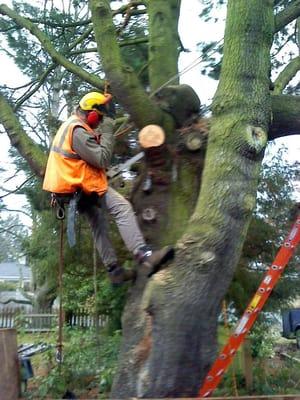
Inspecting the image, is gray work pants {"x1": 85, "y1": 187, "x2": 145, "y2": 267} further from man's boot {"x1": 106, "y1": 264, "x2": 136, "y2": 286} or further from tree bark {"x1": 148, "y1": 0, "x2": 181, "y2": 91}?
tree bark {"x1": 148, "y1": 0, "x2": 181, "y2": 91}

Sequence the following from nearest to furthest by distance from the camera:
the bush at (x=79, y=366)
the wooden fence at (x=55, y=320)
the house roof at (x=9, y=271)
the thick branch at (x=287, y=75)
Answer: the bush at (x=79, y=366), the thick branch at (x=287, y=75), the wooden fence at (x=55, y=320), the house roof at (x=9, y=271)

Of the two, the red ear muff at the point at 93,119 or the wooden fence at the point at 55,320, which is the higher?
the red ear muff at the point at 93,119

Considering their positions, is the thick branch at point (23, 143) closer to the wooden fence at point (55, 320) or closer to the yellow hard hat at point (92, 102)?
the yellow hard hat at point (92, 102)

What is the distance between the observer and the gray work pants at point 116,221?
593 centimetres

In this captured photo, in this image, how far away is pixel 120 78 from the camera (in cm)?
677

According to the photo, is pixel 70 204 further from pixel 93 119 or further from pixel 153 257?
pixel 153 257

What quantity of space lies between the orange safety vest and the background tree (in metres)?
0.83

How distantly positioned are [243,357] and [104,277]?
269 cm

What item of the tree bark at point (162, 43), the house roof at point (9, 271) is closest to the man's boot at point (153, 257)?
the tree bark at point (162, 43)

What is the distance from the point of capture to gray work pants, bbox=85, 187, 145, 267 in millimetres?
5926

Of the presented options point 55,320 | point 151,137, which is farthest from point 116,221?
point 55,320

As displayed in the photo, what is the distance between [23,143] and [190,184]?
2.03 metres

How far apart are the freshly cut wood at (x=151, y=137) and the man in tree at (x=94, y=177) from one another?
1.23ft

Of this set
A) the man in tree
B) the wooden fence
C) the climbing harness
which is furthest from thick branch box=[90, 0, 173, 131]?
the wooden fence
